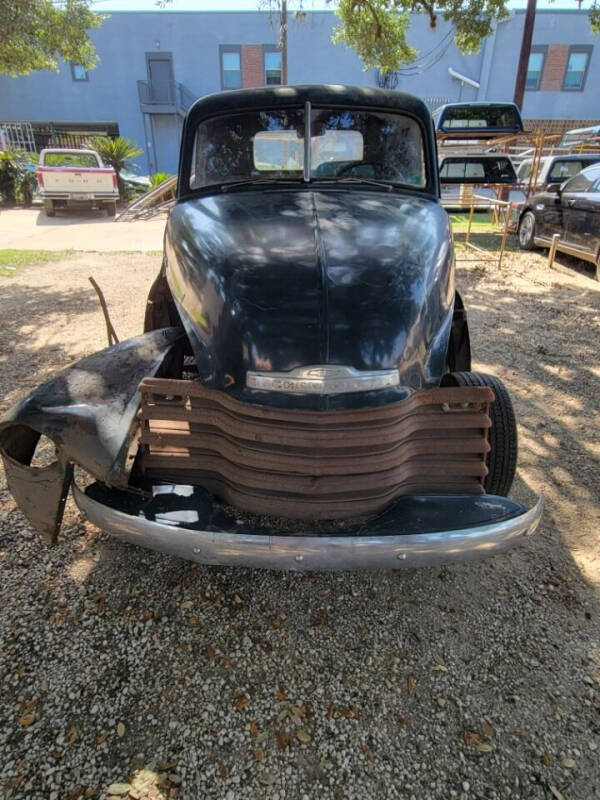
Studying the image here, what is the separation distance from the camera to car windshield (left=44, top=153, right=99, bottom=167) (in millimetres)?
15359

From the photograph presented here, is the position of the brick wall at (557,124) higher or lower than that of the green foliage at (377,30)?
lower

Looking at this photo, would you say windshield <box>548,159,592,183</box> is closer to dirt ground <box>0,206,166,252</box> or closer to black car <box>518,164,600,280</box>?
black car <box>518,164,600,280</box>

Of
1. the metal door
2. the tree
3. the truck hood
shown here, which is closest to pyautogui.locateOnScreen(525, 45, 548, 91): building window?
the metal door

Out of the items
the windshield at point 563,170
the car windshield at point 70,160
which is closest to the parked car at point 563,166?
the windshield at point 563,170

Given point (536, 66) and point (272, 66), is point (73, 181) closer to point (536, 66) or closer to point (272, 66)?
point (272, 66)

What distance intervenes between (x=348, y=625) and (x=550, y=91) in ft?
87.6

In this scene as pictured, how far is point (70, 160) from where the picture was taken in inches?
616

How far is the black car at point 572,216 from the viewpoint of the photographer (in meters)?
8.00

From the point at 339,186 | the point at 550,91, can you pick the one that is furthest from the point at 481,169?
the point at 550,91

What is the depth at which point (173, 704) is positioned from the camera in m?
1.88

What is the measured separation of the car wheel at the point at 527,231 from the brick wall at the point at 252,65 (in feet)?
51.3

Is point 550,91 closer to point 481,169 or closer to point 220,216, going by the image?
point 481,169

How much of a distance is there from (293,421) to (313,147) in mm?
2122

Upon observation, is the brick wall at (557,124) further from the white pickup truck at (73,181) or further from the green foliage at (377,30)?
the white pickup truck at (73,181)
